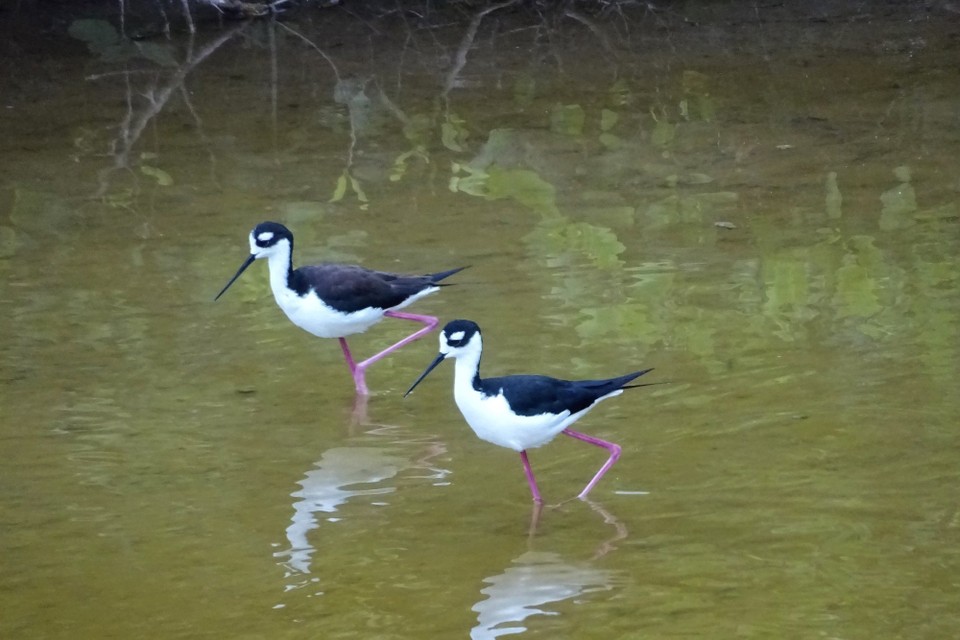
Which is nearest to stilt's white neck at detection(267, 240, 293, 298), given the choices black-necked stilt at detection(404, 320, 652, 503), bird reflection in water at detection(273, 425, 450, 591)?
bird reflection in water at detection(273, 425, 450, 591)

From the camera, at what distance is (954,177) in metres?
8.47

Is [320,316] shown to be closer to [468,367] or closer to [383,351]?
[383,351]

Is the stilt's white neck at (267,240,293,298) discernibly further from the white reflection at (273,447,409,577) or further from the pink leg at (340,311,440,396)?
the white reflection at (273,447,409,577)

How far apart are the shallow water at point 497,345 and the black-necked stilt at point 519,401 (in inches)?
9.3

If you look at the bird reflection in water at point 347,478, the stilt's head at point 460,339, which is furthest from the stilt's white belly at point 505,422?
the bird reflection in water at point 347,478

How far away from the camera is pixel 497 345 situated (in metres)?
6.41

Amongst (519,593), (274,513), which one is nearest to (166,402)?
(274,513)

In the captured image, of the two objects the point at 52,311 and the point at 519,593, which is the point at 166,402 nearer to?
the point at 52,311

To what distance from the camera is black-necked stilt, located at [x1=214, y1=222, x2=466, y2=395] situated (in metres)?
6.22

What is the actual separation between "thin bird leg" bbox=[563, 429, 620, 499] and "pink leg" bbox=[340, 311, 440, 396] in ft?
4.18

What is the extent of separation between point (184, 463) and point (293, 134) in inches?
200

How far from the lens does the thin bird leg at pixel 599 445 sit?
512 cm

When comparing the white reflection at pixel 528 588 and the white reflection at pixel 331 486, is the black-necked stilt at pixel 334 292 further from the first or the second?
the white reflection at pixel 528 588

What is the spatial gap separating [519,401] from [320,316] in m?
1.53
